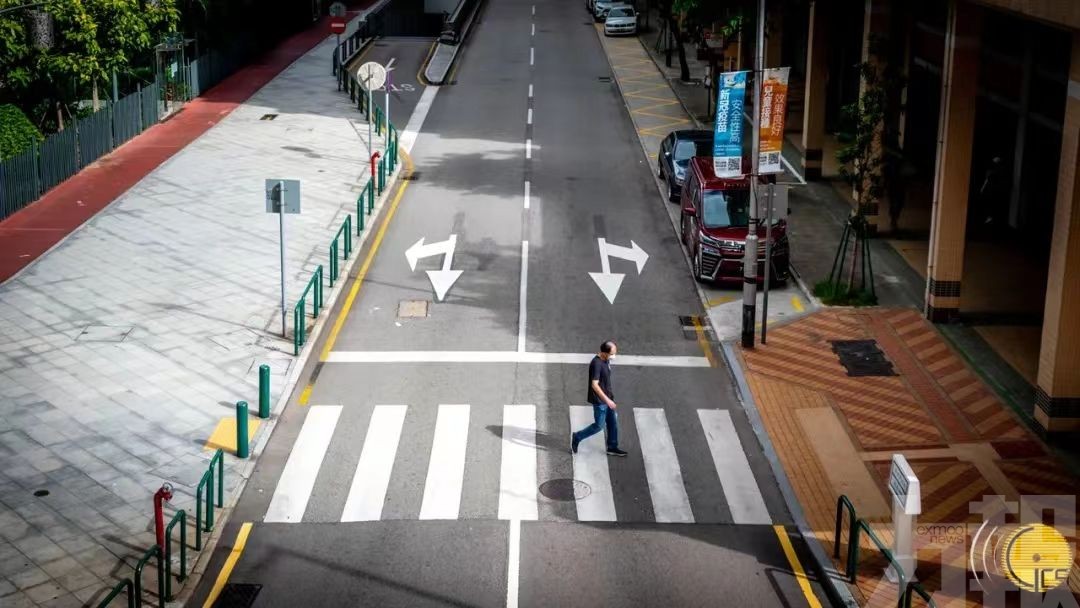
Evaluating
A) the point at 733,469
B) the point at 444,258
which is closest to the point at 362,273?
the point at 444,258

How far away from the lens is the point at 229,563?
52.4 ft

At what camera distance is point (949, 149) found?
2392cm

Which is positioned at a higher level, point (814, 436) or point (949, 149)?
point (949, 149)

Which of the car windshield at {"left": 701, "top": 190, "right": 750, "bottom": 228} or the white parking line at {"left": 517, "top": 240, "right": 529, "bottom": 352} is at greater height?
the car windshield at {"left": 701, "top": 190, "right": 750, "bottom": 228}

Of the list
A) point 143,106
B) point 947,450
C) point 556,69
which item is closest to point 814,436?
point 947,450

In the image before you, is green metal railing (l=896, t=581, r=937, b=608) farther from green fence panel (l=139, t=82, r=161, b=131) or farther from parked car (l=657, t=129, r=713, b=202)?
green fence panel (l=139, t=82, r=161, b=131)

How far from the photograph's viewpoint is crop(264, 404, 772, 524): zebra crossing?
1748cm

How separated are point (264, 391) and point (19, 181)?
15.3m

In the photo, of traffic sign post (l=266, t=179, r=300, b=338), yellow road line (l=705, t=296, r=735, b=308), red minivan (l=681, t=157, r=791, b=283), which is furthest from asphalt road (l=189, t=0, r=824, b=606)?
traffic sign post (l=266, t=179, r=300, b=338)

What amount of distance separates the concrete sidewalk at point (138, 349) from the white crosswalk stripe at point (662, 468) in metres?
5.90

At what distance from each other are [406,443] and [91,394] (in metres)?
5.48

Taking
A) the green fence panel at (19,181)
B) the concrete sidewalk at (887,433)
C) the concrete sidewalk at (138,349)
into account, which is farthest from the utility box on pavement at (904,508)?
the green fence panel at (19,181)

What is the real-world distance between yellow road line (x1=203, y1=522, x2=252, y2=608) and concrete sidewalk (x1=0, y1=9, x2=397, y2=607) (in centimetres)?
48

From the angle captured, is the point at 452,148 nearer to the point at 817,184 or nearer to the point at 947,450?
the point at 817,184
